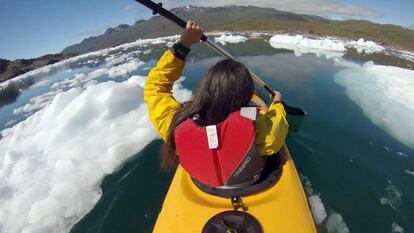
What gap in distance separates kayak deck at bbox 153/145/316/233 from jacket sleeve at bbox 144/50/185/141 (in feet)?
2.30

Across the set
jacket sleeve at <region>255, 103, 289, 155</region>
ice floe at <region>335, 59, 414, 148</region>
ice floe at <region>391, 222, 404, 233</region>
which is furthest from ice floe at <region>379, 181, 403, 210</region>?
jacket sleeve at <region>255, 103, 289, 155</region>

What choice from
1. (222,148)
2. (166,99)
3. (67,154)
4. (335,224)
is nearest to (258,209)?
(222,148)

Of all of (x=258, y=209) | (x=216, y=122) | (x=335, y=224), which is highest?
(x=216, y=122)

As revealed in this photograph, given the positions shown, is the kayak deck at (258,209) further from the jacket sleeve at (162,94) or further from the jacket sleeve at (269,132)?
the jacket sleeve at (162,94)

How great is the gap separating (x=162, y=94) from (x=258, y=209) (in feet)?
3.97

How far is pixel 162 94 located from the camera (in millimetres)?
2449

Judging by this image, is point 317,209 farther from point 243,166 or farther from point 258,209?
point 243,166

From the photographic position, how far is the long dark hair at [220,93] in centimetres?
209

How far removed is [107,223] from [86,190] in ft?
2.76

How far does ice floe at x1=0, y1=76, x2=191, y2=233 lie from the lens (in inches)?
159

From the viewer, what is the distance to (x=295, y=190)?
2.79 meters

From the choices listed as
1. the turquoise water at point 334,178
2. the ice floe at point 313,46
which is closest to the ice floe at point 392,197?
the turquoise water at point 334,178

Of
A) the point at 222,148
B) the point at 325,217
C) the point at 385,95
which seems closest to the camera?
the point at 222,148

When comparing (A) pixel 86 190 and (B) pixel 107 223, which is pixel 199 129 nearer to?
(B) pixel 107 223
